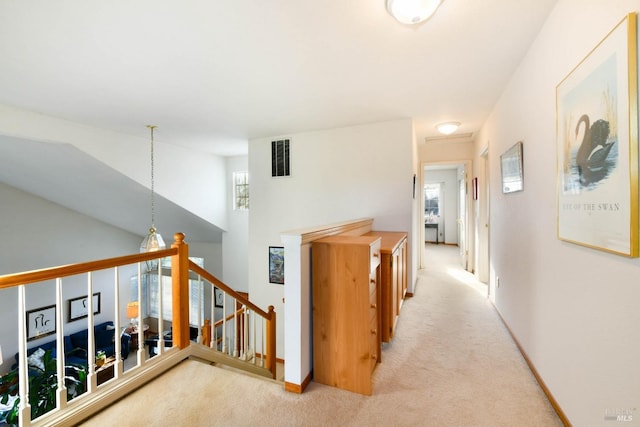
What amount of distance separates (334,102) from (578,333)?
9.35 ft

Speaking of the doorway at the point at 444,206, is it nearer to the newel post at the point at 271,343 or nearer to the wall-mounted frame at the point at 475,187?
the wall-mounted frame at the point at 475,187

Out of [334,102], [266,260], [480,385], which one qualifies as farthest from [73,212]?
[480,385]

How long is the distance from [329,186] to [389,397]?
3.07 metres

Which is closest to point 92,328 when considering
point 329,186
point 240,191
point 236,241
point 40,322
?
point 329,186

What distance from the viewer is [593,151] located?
3.92ft

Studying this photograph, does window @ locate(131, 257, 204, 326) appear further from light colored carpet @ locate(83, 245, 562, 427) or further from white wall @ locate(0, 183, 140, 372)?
light colored carpet @ locate(83, 245, 562, 427)

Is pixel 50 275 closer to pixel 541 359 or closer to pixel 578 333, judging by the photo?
pixel 578 333

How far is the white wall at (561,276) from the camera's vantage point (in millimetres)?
1079

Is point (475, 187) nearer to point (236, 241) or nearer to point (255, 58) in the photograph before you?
point (255, 58)

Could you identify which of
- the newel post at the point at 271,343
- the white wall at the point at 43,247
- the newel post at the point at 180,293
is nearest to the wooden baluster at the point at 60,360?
the newel post at the point at 180,293

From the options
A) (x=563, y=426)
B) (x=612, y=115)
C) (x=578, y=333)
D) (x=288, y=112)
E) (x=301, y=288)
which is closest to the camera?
(x=612, y=115)

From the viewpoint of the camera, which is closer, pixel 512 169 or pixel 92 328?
pixel 92 328

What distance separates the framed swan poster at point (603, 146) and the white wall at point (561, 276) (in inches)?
3.2

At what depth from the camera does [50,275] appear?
4.74 ft
